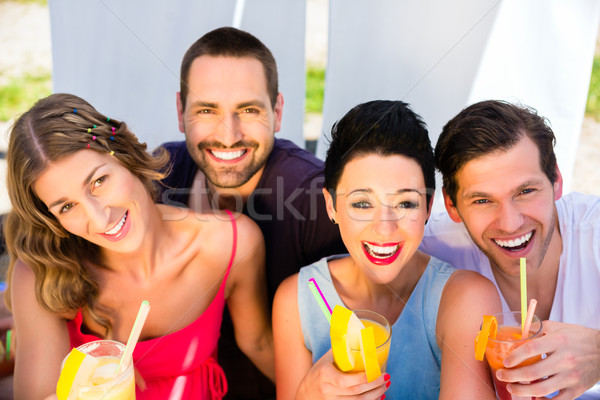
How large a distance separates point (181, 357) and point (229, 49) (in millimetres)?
1513

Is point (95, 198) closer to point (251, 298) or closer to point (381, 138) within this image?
point (251, 298)

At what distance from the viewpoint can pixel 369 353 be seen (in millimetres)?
1640

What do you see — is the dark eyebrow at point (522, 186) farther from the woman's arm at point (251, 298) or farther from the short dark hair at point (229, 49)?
the short dark hair at point (229, 49)

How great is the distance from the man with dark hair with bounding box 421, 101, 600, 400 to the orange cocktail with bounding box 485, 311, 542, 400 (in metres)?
0.19

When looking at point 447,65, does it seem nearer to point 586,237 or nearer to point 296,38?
point 296,38

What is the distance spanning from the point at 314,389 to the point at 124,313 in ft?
3.22

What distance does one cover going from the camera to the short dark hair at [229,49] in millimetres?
2805

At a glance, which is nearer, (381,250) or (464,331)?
(464,331)

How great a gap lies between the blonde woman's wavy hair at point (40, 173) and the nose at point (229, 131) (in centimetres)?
42

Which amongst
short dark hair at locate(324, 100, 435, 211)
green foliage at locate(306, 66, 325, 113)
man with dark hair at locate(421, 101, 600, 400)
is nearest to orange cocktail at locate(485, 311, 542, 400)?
man with dark hair at locate(421, 101, 600, 400)

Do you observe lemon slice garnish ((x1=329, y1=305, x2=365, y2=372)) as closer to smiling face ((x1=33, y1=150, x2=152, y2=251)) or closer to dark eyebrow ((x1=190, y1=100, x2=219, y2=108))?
smiling face ((x1=33, y1=150, x2=152, y2=251))

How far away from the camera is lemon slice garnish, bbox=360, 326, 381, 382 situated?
161 centimetres

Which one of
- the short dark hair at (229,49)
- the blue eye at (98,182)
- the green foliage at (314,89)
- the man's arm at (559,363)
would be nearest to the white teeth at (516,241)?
the man's arm at (559,363)

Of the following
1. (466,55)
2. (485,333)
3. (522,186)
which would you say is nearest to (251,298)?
A: (485,333)
